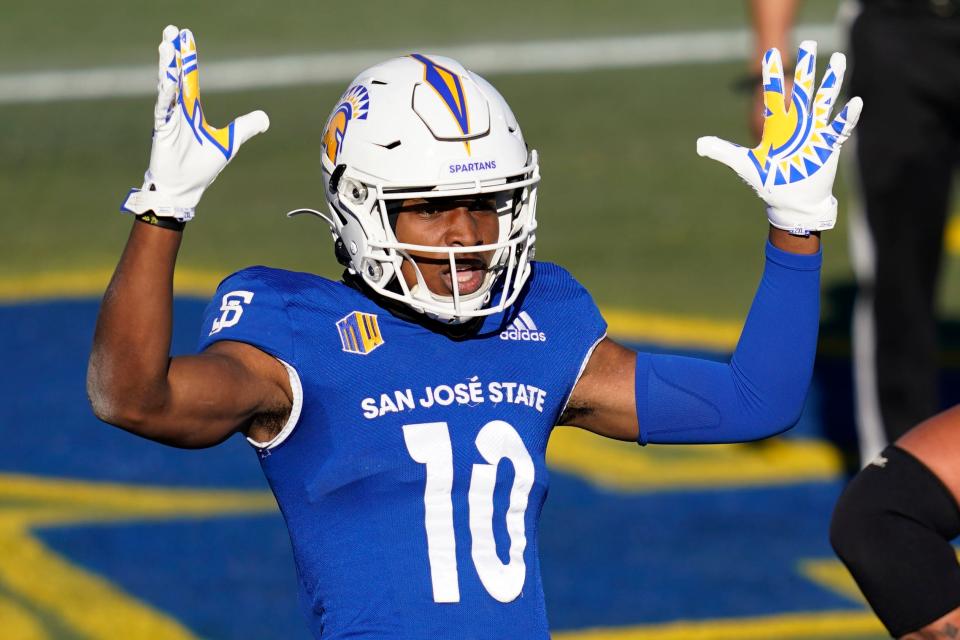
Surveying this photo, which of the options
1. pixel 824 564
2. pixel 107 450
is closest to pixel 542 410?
pixel 824 564

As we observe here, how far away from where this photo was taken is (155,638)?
5996mm

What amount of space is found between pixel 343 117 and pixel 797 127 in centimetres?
100

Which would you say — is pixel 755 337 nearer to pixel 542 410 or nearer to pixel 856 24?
pixel 542 410

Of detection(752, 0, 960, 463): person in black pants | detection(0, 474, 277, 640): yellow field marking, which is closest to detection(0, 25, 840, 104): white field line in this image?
detection(0, 474, 277, 640): yellow field marking

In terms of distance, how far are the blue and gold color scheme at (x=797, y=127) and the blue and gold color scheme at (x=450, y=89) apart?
0.64 m

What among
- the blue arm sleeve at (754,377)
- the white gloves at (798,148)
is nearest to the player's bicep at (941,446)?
the blue arm sleeve at (754,377)

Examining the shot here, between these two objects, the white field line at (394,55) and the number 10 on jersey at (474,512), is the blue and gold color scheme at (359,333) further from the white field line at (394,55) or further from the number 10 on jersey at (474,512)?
the white field line at (394,55)

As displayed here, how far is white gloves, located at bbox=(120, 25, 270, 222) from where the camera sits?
3256mm

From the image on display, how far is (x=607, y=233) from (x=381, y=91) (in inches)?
256

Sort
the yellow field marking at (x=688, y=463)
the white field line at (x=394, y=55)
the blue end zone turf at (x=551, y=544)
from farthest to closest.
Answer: the white field line at (x=394, y=55), the yellow field marking at (x=688, y=463), the blue end zone turf at (x=551, y=544)

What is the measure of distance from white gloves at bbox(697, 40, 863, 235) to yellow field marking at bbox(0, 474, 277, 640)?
3.10m

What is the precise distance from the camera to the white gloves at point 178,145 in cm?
326

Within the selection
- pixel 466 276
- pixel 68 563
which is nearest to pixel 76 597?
pixel 68 563

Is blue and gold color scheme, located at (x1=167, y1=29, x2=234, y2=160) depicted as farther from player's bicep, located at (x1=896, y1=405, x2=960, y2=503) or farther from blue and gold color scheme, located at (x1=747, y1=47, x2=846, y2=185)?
player's bicep, located at (x1=896, y1=405, x2=960, y2=503)
